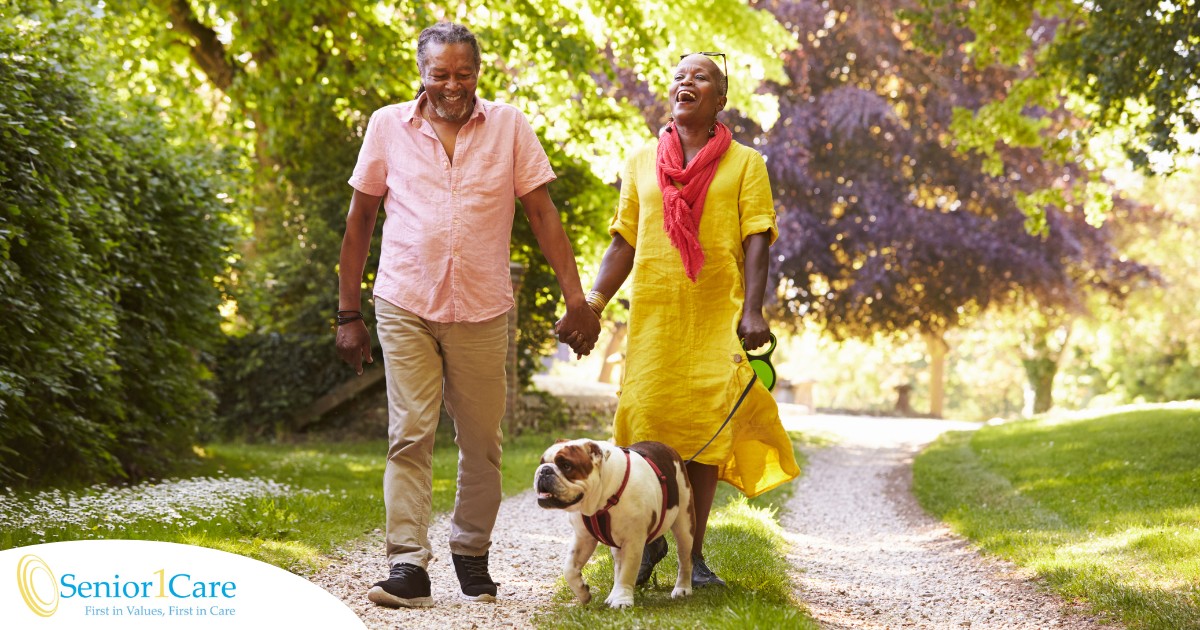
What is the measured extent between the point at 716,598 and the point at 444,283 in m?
1.71

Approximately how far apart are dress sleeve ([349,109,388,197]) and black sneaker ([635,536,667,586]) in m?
1.98

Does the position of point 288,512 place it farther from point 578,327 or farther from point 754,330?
point 754,330

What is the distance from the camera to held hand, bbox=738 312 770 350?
188 inches

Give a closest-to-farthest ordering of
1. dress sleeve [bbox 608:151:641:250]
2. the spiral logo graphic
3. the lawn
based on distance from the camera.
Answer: the spiral logo graphic → the lawn → dress sleeve [bbox 608:151:641:250]

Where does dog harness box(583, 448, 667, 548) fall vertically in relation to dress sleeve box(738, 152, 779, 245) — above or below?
below

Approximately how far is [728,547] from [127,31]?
1181cm

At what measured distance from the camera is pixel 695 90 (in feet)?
16.1

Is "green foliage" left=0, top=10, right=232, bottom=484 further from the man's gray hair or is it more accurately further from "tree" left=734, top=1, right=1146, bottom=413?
"tree" left=734, top=1, right=1146, bottom=413

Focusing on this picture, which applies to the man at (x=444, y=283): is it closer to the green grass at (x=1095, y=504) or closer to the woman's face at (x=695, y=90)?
the woman's face at (x=695, y=90)

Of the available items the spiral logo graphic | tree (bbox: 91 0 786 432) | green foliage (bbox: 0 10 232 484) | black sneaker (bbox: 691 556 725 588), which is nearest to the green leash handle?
black sneaker (bbox: 691 556 725 588)

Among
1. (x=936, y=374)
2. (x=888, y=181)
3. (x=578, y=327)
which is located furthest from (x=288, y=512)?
(x=936, y=374)

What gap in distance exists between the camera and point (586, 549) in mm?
4426

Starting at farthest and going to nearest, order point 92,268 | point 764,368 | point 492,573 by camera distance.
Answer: point 92,268 < point 492,573 < point 764,368

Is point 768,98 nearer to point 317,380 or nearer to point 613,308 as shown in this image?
point 613,308
